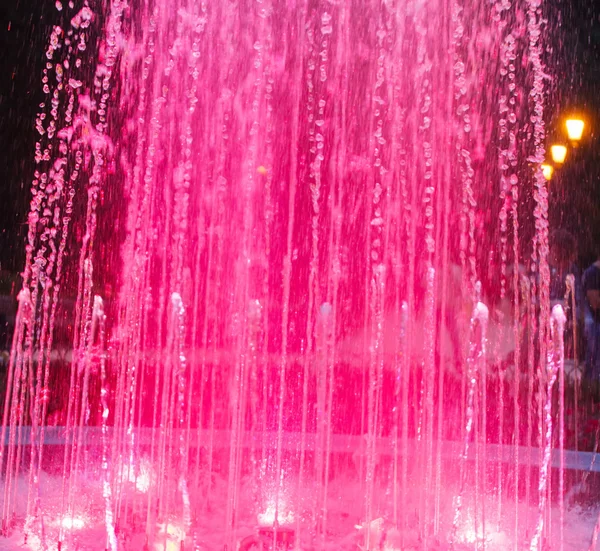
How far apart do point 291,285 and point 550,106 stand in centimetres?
393

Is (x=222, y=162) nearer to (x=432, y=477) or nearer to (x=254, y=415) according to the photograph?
(x=254, y=415)

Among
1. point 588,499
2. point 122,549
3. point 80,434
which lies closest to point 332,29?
point 80,434

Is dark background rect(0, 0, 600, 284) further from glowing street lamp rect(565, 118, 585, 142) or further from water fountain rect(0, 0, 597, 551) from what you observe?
glowing street lamp rect(565, 118, 585, 142)

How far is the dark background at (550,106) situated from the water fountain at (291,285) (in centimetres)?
22

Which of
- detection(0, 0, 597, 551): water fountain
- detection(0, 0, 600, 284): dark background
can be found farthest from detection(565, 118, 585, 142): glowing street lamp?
detection(0, 0, 600, 284): dark background

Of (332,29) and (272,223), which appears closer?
(332,29)

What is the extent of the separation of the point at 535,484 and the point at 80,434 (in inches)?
108

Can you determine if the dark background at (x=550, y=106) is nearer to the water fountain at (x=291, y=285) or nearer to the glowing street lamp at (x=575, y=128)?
the water fountain at (x=291, y=285)

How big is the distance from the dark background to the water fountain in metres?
0.22

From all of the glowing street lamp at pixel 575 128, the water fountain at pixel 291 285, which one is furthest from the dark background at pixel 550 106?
the glowing street lamp at pixel 575 128

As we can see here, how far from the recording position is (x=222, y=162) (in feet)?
29.3

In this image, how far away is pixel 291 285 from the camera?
10266 mm

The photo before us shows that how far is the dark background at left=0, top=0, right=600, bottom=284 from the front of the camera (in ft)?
27.1

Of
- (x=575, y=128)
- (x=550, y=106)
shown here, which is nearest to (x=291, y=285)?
(x=550, y=106)
